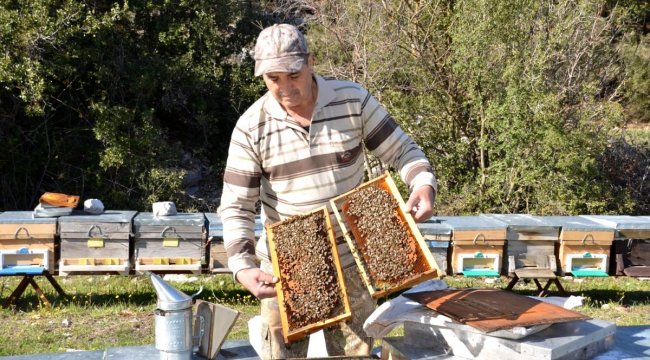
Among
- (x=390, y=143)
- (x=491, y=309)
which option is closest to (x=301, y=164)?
(x=390, y=143)

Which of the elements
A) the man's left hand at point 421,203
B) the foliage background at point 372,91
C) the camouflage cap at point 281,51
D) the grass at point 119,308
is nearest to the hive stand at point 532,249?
the grass at point 119,308

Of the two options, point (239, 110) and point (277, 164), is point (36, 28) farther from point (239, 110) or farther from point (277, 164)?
point (277, 164)

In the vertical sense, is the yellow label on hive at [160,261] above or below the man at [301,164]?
below

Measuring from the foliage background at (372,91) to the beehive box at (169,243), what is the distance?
3913 millimetres

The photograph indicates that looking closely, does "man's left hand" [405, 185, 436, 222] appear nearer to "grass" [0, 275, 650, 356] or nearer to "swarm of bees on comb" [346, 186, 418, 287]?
"swarm of bees on comb" [346, 186, 418, 287]

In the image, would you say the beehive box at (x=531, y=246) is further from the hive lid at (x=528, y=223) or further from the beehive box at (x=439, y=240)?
the beehive box at (x=439, y=240)

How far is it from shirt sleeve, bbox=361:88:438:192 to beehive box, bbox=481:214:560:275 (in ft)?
13.4

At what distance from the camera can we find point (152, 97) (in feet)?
37.3

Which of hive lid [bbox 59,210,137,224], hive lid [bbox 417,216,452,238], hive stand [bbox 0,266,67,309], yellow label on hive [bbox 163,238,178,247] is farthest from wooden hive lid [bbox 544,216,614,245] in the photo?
hive stand [bbox 0,266,67,309]

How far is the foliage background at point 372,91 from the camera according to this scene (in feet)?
29.8

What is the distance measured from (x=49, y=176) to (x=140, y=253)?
4.97 m

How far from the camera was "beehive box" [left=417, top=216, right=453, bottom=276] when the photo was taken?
21.1ft

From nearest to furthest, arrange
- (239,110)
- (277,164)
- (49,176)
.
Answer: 1. (277,164)
2. (49,176)
3. (239,110)

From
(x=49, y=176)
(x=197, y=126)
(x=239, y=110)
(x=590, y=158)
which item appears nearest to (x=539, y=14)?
(x=590, y=158)
